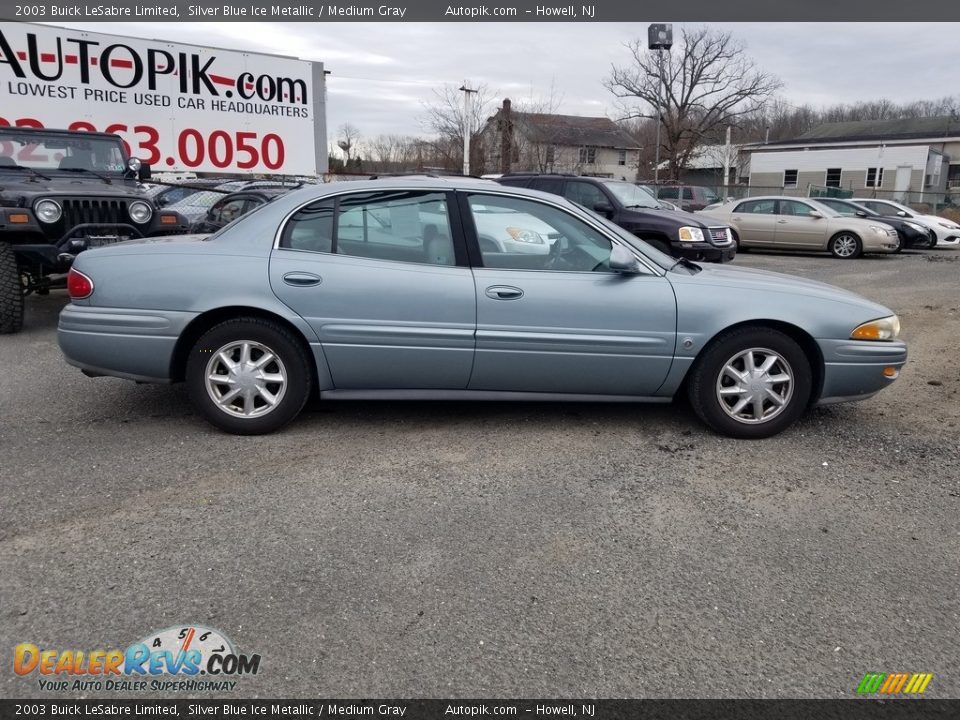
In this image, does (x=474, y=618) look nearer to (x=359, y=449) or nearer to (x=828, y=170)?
(x=359, y=449)

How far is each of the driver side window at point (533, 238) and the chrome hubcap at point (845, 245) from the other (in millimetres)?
14510

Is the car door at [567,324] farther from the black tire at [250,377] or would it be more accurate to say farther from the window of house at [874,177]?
the window of house at [874,177]

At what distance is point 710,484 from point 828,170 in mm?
49626

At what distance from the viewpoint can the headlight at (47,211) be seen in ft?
23.2

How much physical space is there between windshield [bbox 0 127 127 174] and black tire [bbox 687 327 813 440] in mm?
7432

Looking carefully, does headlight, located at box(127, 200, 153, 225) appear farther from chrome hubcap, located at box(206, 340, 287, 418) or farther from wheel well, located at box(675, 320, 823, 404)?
wheel well, located at box(675, 320, 823, 404)

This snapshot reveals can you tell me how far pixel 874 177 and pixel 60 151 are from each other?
4703 centimetres

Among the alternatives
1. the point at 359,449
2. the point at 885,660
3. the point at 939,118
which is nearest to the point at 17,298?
the point at 359,449

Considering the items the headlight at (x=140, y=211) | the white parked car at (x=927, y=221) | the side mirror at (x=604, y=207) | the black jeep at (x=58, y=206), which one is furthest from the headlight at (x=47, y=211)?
the white parked car at (x=927, y=221)

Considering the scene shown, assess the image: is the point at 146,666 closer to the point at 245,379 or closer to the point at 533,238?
the point at 245,379

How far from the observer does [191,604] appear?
273 centimetres

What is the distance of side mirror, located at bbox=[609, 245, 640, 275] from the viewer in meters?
4.39

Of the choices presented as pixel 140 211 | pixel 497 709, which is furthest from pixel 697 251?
pixel 497 709

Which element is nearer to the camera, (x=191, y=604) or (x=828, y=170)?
(x=191, y=604)
